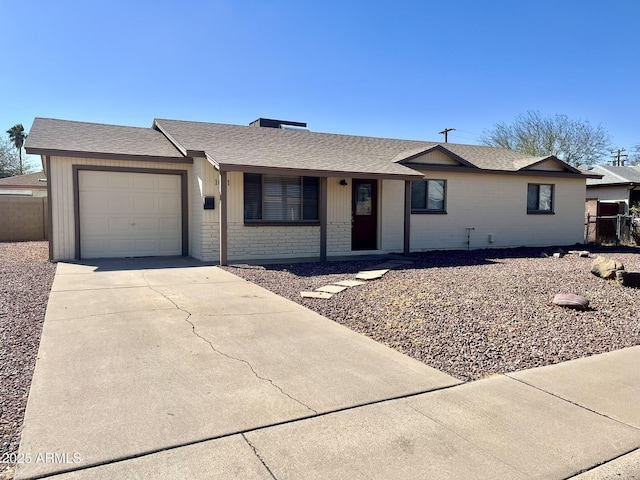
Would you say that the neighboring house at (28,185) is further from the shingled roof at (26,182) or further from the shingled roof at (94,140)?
the shingled roof at (94,140)

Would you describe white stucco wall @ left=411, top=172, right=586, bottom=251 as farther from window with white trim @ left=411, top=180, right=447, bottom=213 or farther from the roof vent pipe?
the roof vent pipe

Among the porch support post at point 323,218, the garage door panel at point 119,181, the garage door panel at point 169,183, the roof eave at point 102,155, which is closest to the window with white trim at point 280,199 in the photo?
the porch support post at point 323,218

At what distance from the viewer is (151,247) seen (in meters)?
12.6

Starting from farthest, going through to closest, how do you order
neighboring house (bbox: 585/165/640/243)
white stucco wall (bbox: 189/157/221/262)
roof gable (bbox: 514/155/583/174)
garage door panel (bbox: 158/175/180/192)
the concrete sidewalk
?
neighboring house (bbox: 585/165/640/243) → roof gable (bbox: 514/155/583/174) → garage door panel (bbox: 158/175/180/192) → white stucco wall (bbox: 189/157/221/262) → the concrete sidewalk

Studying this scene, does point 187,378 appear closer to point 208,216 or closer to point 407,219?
point 208,216

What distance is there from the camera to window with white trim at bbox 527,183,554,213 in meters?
16.5

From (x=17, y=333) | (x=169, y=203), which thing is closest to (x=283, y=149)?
(x=169, y=203)

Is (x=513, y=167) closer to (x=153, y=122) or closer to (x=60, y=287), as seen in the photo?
(x=153, y=122)

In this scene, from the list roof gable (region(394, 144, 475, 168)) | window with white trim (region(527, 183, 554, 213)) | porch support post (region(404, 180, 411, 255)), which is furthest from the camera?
window with white trim (region(527, 183, 554, 213))

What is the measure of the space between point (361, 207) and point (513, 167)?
5.96 m

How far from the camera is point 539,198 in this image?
54.7 feet

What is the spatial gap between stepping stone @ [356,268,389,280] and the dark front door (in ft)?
11.4

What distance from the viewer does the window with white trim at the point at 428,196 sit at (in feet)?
47.8

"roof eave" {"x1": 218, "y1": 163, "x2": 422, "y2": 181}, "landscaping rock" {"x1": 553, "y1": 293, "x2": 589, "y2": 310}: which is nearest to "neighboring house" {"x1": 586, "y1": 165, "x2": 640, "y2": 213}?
"roof eave" {"x1": 218, "y1": 163, "x2": 422, "y2": 181}
